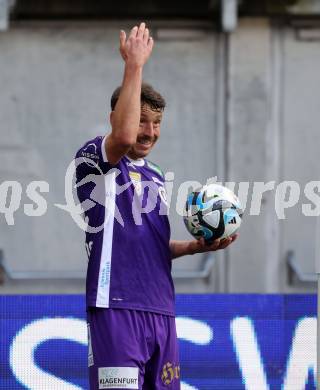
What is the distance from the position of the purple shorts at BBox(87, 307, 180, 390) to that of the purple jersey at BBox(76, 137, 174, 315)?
6cm

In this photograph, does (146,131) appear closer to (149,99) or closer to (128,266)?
(149,99)

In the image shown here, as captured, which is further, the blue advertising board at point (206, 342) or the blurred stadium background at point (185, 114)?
the blurred stadium background at point (185, 114)

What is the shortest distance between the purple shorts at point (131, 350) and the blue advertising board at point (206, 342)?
1827 millimetres

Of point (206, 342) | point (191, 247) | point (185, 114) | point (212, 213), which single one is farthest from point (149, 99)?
point (185, 114)

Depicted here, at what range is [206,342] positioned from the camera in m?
6.93

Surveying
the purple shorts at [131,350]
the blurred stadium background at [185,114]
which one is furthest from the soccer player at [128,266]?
the blurred stadium background at [185,114]

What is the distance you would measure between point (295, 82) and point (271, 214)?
54.0 inches

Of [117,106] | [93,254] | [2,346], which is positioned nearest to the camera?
[117,106]

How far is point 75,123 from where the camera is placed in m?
10.8

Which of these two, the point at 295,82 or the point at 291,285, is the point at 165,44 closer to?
the point at 295,82

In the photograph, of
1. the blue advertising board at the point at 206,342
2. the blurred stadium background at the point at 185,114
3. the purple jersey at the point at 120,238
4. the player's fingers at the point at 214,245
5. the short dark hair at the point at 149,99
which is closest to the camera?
the purple jersey at the point at 120,238

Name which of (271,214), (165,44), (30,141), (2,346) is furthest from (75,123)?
(2,346)

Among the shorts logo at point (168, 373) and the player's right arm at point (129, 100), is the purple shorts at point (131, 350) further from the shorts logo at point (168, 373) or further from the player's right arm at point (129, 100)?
the player's right arm at point (129, 100)

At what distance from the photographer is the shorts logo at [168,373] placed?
505cm
